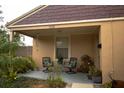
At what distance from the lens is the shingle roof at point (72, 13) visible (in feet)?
28.1

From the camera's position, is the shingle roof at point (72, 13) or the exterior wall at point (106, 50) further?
the shingle roof at point (72, 13)

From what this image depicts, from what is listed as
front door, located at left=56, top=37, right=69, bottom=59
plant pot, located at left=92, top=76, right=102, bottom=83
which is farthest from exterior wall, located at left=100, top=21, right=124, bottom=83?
front door, located at left=56, top=37, right=69, bottom=59

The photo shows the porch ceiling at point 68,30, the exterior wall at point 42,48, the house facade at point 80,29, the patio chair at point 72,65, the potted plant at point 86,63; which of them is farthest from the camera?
the exterior wall at point 42,48

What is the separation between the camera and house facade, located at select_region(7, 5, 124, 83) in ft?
26.9

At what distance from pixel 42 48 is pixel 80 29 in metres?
3.96

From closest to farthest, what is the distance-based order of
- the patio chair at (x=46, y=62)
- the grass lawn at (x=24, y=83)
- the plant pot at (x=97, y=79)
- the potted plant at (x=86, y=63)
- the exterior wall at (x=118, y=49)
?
the grass lawn at (x=24, y=83) < the exterior wall at (x=118, y=49) < the plant pot at (x=97, y=79) < the patio chair at (x=46, y=62) < the potted plant at (x=86, y=63)

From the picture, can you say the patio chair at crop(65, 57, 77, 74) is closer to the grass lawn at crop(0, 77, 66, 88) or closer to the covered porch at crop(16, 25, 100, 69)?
the covered porch at crop(16, 25, 100, 69)

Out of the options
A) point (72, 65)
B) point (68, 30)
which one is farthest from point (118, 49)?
point (72, 65)

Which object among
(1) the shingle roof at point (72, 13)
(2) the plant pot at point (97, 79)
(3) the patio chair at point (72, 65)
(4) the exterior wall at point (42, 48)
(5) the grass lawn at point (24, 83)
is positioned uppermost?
(1) the shingle roof at point (72, 13)

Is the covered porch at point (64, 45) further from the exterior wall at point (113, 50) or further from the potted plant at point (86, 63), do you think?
the exterior wall at point (113, 50)

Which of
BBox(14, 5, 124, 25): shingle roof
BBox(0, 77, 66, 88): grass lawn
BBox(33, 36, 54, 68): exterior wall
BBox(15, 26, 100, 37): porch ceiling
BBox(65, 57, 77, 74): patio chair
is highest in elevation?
BBox(14, 5, 124, 25): shingle roof

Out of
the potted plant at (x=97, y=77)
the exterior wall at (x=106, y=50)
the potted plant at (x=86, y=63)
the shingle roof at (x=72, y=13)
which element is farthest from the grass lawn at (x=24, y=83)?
the potted plant at (x=86, y=63)

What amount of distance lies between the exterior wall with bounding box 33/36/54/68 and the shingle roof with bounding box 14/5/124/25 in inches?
117

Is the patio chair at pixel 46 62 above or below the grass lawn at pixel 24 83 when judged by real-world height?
above
